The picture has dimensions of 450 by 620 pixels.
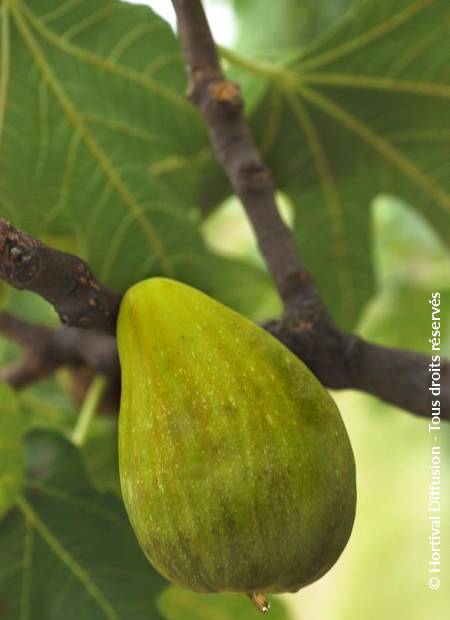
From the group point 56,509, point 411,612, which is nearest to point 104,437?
point 56,509

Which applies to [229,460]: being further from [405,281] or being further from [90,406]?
[405,281]

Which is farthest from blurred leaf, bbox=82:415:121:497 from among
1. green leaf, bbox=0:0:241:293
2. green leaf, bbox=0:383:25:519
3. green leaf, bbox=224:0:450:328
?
green leaf, bbox=224:0:450:328

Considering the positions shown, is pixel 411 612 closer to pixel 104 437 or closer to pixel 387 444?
pixel 387 444

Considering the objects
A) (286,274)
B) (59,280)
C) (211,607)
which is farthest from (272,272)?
(211,607)

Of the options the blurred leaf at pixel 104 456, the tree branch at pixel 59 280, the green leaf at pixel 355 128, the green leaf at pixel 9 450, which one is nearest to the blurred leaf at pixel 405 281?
the green leaf at pixel 355 128

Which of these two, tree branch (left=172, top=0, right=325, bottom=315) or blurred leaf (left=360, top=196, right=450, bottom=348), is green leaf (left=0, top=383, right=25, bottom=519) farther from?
blurred leaf (left=360, top=196, right=450, bottom=348)

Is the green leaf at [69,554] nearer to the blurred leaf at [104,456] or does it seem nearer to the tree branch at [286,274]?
the blurred leaf at [104,456]

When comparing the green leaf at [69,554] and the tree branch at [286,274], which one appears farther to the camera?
the green leaf at [69,554]
